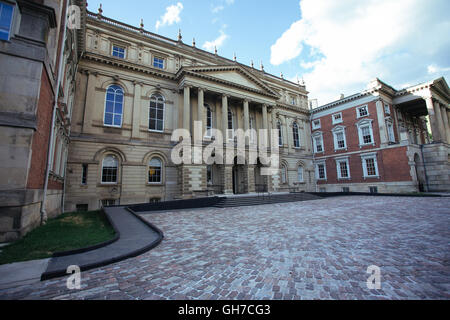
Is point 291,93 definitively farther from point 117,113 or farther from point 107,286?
point 107,286

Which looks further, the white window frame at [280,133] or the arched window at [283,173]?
the white window frame at [280,133]

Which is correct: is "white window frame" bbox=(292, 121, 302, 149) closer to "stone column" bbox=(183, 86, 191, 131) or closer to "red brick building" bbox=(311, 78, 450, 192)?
"red brick building" bbox=(311, 78, 450, 192)

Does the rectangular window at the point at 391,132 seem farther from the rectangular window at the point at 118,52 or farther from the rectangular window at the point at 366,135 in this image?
the rectangular window at the point at 118,52

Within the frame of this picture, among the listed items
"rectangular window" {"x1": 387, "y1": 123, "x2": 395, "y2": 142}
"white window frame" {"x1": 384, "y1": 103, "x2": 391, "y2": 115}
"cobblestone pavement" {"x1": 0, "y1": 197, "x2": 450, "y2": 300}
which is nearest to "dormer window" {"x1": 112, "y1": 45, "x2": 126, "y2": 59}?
"cobblestone pavement" {"x1": 0, "y1": 197, "x2": 450, "y2": 300}

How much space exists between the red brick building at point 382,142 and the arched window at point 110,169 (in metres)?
27.9

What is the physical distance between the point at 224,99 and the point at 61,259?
20.6 m

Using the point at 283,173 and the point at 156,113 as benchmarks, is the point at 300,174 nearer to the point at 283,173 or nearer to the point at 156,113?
the point at 283,173

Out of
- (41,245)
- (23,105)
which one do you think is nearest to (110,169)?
(23,105)

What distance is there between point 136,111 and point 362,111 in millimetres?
28546

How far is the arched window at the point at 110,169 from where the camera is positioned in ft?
57.0

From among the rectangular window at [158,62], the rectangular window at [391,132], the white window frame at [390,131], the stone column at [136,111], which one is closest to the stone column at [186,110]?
the stone column at [136,111]

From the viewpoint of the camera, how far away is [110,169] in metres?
17.7

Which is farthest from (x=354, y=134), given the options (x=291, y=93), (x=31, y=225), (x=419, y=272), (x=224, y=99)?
(x=31, y=225)

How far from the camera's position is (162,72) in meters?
21.0
